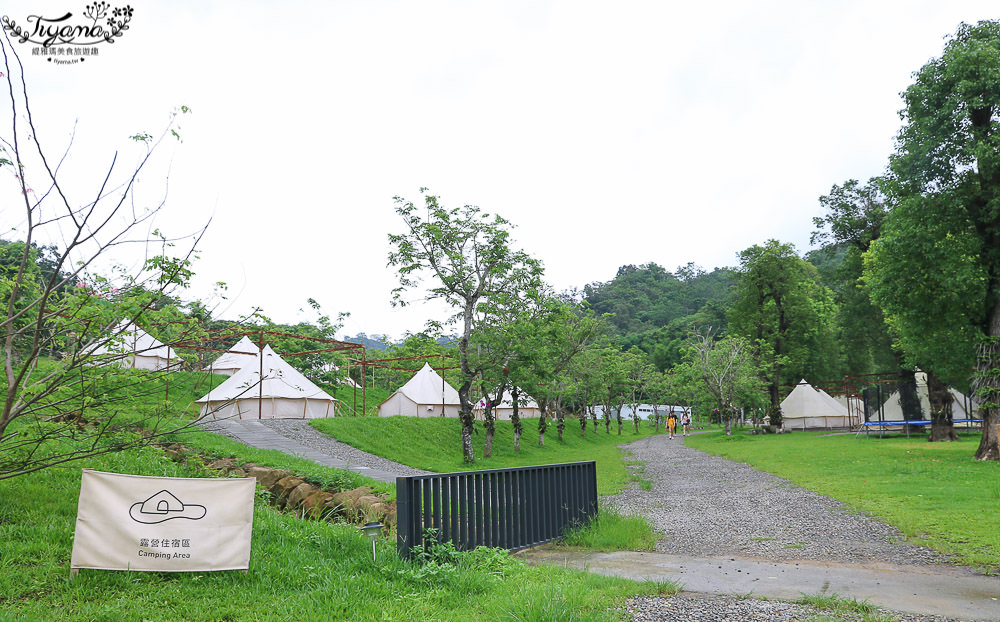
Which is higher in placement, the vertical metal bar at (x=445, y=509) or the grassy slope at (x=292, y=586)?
the vertical metal bar at (x=445, y=509)

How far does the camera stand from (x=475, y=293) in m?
23.2

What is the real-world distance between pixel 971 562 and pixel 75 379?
896cm

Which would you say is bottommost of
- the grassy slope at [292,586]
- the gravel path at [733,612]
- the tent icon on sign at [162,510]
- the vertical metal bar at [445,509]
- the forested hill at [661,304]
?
the gravel path at [733,612]

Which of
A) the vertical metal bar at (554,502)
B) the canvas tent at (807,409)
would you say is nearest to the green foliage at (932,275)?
the vertical metal bar at (554,502)

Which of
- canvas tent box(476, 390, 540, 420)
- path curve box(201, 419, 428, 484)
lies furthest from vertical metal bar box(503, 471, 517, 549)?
canvas tent box(476, 390, 540, 420)

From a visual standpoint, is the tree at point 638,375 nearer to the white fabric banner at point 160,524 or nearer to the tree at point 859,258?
the tree at point 859,258

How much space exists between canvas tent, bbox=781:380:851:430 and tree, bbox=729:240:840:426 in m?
2.06

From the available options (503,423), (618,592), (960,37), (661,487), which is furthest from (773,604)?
(503,423)

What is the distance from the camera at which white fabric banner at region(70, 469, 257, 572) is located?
5008mm

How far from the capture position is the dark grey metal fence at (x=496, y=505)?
20.2 feet

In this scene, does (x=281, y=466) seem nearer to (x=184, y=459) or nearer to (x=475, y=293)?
(x=184, y=459)

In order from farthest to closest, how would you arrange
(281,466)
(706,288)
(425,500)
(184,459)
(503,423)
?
1. (706,288)
2. (503,423)
3. (281,466)
4. (184,459)
5. (425,500)

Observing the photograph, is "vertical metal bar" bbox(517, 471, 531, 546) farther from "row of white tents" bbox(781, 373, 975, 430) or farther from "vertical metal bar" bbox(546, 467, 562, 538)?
"row of white tents" bbox(781, 373, 975, 430)

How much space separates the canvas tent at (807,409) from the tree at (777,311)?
2.06 metres
